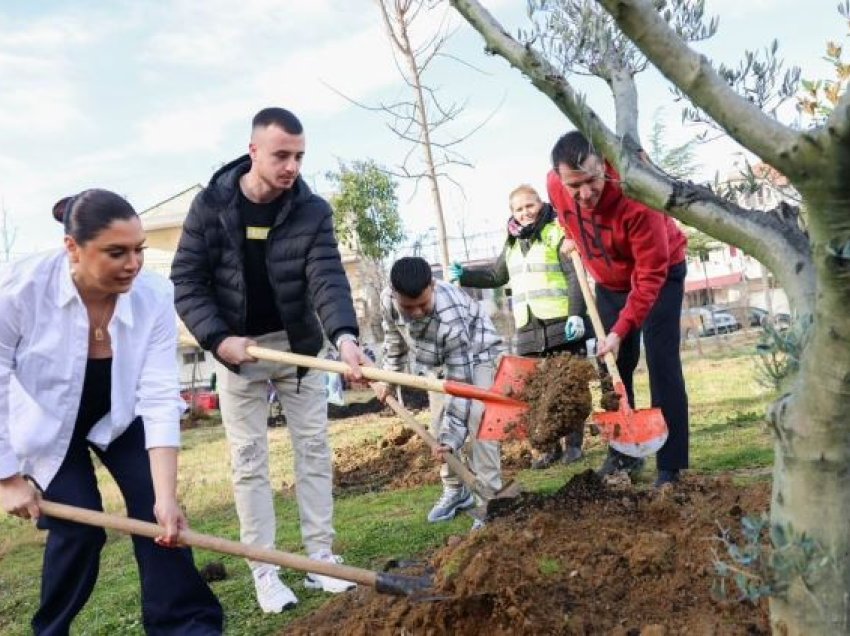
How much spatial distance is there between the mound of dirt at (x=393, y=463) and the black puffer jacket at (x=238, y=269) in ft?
8.60

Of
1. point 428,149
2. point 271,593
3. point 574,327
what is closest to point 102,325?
point 271,593

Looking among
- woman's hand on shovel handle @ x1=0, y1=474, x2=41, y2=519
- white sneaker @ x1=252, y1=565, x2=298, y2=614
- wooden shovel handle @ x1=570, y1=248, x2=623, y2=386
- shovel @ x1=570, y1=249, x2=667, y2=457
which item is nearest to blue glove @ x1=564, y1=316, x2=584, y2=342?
wooden shovel handle @ x1=570, y1=248, x2=623, y2=386

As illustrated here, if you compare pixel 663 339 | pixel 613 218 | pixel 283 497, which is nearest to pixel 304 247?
pixel 613 218

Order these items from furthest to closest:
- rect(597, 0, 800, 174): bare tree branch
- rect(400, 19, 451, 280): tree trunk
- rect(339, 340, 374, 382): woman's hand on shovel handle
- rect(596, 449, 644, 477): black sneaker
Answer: rect(400, 19, 451, 280): tree trunk
rect(596, 449, 644, 477): black sneaker
rect(339, 340, 374, 382): woman's hand on shovel handle
rect(597, 0, 800, 174): bare tree branch

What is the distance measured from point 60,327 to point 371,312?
16.1 metres

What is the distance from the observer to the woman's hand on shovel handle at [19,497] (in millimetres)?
2988

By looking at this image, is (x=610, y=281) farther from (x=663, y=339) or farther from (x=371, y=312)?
(x=371, y=312)

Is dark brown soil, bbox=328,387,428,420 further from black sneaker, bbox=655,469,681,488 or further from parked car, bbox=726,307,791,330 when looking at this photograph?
black sneaker, bbox=655,469,681,488

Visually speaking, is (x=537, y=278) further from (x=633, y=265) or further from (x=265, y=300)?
(x=265, y=300)

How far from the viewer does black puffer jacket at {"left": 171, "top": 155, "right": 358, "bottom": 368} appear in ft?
12.9

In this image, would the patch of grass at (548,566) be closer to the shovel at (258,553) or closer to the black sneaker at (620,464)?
the shovel at (258,553)

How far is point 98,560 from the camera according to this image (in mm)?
3197

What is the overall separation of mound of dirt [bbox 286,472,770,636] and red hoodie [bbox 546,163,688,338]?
1.15m

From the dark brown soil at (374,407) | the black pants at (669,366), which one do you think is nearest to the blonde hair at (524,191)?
the black pants at (669,366)
